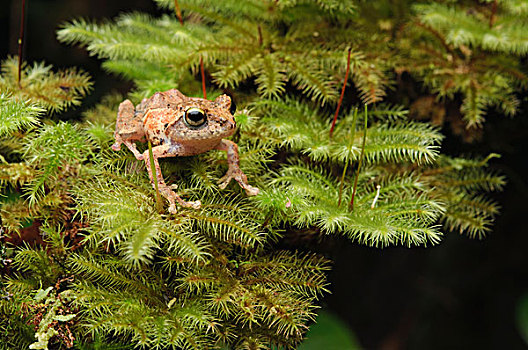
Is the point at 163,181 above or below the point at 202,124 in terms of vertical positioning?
below

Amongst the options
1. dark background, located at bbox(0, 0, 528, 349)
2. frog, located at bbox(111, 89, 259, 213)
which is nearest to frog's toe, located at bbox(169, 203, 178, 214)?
frog, located at bbox(111, 89, 259, 213)

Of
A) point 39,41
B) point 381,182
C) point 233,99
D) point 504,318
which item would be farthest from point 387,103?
point 39,41

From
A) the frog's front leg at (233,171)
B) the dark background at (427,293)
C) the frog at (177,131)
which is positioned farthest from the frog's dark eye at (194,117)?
the dark background at (427,293)

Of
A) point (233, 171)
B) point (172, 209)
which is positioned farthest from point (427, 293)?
point (172, 209)

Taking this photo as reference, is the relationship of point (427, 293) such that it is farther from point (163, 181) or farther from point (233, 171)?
point (163, 181)

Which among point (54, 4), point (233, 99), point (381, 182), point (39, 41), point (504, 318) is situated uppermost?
point (233, 99)

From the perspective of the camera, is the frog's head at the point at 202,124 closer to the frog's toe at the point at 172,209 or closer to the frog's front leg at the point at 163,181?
the frog's front leg at the point at 163,181

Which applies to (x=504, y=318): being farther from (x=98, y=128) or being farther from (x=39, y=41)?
(x=39, y=41)
